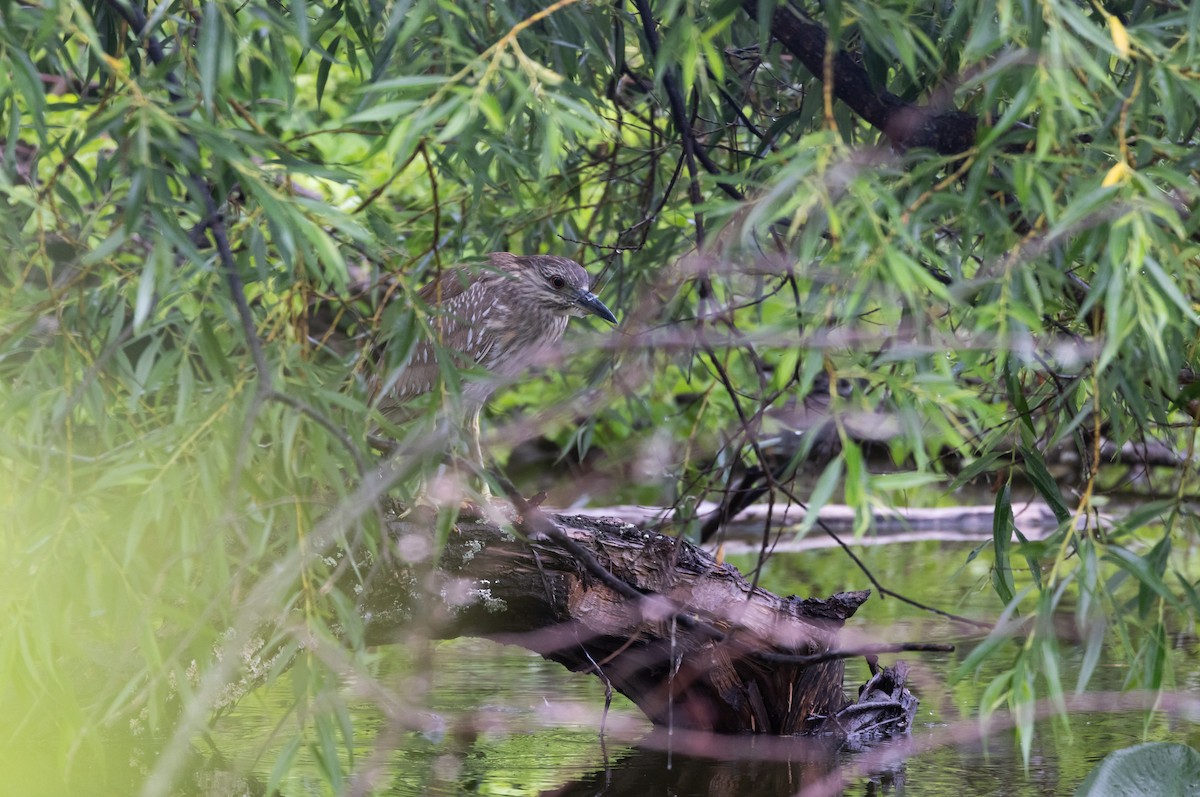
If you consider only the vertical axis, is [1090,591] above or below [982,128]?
below

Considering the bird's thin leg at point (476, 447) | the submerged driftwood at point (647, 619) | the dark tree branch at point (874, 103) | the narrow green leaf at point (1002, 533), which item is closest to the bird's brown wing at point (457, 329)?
the bird's thin leg at point (476, 447)

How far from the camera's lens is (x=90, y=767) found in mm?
3609

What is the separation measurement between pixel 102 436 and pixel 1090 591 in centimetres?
190

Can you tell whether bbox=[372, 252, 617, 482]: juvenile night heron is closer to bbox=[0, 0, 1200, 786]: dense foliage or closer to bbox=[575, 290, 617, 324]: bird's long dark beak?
bbox=[575, 290, 617, 324]: bird's long dark beak

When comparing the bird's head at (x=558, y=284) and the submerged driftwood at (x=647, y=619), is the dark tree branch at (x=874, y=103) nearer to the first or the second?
the submerged driftwood at (x=647, y=619)

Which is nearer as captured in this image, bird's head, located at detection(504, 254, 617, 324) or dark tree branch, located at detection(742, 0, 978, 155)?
dark tree branch, located at detection(742, 0, 978, 155)

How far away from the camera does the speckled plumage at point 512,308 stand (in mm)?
4762

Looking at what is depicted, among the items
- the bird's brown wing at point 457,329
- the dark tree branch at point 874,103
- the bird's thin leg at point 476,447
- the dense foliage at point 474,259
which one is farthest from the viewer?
the bird's brown wing at point 457,329

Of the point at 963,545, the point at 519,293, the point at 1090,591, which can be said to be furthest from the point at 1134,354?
the point at 963,545

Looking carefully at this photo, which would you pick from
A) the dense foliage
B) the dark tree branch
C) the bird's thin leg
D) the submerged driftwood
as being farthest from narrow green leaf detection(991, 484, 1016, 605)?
the bird's thin leg

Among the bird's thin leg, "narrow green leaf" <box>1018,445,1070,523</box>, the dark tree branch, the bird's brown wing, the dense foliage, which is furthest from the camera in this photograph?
the bird's brown wing

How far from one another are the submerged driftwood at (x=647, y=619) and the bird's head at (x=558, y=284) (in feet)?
3.81

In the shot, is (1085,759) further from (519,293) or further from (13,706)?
(13,706)

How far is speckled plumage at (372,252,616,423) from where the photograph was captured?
4762mm
